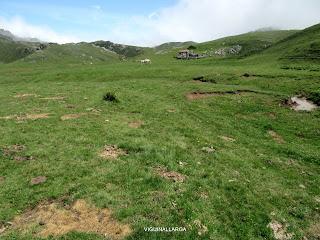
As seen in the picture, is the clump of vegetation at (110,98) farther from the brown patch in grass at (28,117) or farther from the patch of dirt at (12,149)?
the patch of dirt at (12,149)

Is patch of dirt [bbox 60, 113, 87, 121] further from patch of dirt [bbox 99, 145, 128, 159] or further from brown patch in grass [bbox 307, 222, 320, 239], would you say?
brown patch in grass [bbox 307, 222, 320, 239]

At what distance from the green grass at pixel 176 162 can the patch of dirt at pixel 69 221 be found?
50 centimetres

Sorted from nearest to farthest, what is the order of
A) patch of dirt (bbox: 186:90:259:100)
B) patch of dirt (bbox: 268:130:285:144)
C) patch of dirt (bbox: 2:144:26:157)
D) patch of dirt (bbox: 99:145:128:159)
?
patch of dirt (bbox: 99:145:128:159), patch of dirt (bbox: 2:144:26:157), patch of dirt (bbox: 268:130:285:144), patch of dirt (bbox: 186:90:259:100)

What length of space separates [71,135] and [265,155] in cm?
1686

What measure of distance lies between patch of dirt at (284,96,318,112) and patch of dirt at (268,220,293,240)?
27.6 m

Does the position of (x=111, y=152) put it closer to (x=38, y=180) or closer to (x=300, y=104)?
(x=38, y=180)

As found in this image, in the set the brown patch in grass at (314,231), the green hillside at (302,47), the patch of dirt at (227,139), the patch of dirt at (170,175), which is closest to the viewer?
the brown patch in grass at (314,231)

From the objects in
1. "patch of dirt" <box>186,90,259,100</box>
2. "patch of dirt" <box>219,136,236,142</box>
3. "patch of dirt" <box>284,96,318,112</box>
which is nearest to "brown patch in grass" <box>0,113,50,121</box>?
"patch of dirt" <box>219,136,236,142</box>

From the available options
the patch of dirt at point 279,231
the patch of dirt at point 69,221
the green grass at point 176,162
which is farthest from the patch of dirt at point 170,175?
the patch of dirt at point 279,231

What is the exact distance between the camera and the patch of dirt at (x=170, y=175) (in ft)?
83.9

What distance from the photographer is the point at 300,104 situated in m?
49.5

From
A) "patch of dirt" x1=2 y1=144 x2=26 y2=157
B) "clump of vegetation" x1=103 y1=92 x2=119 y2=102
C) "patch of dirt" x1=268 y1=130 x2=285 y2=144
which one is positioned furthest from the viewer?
"clump of vegetation" x1=103 y1=92 x2=119 y2=102

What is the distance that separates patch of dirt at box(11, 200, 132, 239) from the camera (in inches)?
775

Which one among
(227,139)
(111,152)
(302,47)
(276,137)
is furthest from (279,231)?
(302,47)
